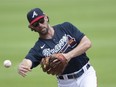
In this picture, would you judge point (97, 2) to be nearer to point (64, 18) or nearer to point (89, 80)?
point (64, 18)

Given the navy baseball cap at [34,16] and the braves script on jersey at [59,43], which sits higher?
the navy baseball cap at [34,16]

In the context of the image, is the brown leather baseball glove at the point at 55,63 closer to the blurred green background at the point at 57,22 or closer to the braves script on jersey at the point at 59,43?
the braves script on jersey at the point at 59,43

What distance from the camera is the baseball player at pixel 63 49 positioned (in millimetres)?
5797

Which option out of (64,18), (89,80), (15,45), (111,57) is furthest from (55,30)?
(64,18)

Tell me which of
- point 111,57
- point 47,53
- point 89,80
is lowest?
point 111,57

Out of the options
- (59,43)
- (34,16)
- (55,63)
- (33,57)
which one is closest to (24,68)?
(33,57)

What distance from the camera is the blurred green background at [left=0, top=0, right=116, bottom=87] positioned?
28.6 feet

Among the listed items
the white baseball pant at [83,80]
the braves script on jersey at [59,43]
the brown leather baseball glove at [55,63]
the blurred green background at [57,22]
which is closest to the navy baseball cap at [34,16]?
the braves script on jersey at [59,43]

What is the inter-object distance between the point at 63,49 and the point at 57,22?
471 centimetres

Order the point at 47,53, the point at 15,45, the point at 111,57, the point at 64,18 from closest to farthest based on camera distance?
1. the point at 47,53
2. the point at 111,57
3. the point at 15,45
4. the point at 64,18

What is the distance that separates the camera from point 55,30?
6004mm

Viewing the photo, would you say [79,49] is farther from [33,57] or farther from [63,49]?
[33,57]

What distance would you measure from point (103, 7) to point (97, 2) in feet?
1.43

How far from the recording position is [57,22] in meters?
10.6
